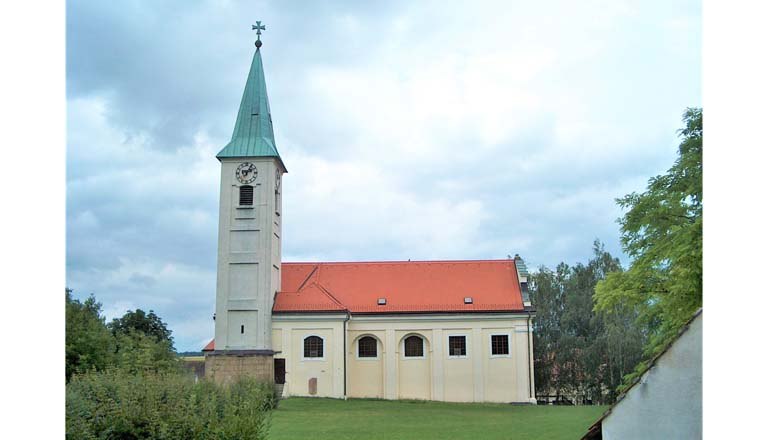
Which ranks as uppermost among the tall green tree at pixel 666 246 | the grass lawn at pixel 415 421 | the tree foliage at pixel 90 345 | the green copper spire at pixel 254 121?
the green copper spire at pixel 254 121

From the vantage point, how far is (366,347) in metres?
32.3

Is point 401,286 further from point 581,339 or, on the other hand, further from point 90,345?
point 90,345

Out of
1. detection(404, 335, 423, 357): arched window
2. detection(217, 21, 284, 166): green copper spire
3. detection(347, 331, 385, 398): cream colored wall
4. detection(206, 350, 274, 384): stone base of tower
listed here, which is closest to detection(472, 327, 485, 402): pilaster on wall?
detection(404, 335, 423, 357): arched window

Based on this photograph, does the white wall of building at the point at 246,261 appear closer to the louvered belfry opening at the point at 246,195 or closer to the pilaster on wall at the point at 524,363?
the louvered belfry opening at the point at 246,195

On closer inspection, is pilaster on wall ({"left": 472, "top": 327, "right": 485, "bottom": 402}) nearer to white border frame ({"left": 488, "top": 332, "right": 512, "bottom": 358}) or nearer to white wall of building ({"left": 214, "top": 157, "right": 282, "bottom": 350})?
white border frame ({"left": 488, "top": 332, "right": 512, "bottom": 358})

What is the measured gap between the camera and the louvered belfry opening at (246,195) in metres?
30.8

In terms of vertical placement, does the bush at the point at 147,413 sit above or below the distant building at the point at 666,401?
below

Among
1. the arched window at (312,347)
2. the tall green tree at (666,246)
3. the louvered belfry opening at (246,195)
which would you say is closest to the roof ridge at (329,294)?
the arched window at (312,347)

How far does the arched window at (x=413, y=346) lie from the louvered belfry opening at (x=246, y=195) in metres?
9.43

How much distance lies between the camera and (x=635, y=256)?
17.6m

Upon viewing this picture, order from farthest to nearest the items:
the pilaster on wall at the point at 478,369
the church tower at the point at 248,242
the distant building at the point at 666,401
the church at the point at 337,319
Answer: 1. the pilaster on wall at the point at 478,369
2. the church at the point at 337,319
3. the church tower at the point at 248,242
4. the distant building at the point at 666,401

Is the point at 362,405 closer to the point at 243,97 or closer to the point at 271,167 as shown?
the point at 271,167

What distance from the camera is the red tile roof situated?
32094 mm
